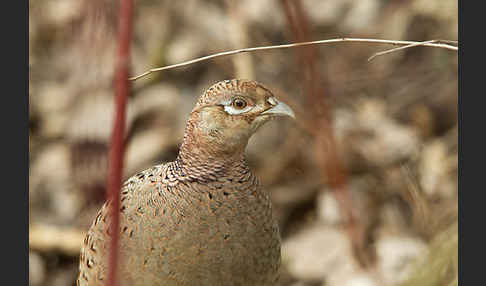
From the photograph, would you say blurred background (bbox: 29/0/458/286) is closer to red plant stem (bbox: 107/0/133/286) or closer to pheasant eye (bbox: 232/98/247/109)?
pheasant eye (bbox: 232/98/247/109)

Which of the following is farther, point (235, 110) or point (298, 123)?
point (298, 123)

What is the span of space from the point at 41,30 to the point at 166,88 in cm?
132

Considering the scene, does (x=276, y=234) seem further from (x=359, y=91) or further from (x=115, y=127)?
(x=359, y=91)

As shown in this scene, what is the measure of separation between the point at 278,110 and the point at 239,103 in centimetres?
13

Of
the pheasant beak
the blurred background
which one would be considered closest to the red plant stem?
the pheasant beak

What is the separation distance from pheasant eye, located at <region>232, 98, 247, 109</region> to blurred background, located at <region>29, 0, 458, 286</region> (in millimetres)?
2102

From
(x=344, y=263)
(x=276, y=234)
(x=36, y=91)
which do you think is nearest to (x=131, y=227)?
(x=276, y=234)

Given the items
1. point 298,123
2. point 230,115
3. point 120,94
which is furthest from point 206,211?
point 298,123

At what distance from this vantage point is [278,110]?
2.33 meters

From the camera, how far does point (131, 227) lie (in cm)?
240

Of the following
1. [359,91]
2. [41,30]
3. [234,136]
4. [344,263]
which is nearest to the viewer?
[234,136]

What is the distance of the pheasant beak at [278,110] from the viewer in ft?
7.60

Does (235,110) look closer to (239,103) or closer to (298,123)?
(239,103)

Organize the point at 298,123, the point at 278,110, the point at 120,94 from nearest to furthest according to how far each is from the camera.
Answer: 1. the point at 120,94
2. the point at 278,110
3. the point at 298,123
